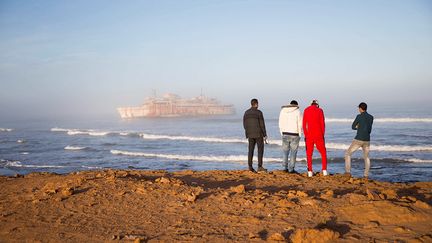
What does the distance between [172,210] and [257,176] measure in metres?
3.66

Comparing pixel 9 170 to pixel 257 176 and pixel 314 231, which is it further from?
pixel 314 231

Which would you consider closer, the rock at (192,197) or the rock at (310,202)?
the rock at (310,202)

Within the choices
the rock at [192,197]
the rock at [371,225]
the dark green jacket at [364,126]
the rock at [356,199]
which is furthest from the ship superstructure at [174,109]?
the rock at [371,225]

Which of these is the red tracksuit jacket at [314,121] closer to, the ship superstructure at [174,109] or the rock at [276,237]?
the rock at [276,237]

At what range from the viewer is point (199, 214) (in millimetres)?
4910

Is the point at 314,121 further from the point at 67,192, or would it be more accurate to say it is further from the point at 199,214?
the point at 67,192

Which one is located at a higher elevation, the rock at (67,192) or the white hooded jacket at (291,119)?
the white hooded jacket at (291,119)

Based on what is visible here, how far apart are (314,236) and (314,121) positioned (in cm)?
461

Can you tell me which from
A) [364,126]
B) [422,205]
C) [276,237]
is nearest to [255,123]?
[364,126]

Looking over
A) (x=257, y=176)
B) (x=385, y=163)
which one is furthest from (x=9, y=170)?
(x=385, y=163)

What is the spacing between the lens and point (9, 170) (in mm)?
16375

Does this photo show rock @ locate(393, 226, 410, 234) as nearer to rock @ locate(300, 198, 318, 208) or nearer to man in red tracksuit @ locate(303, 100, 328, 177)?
rock @ locate(300, 198, 318, 208)

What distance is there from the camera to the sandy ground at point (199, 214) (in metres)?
3.98

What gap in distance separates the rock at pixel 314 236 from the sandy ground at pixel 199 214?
0.03 ft
